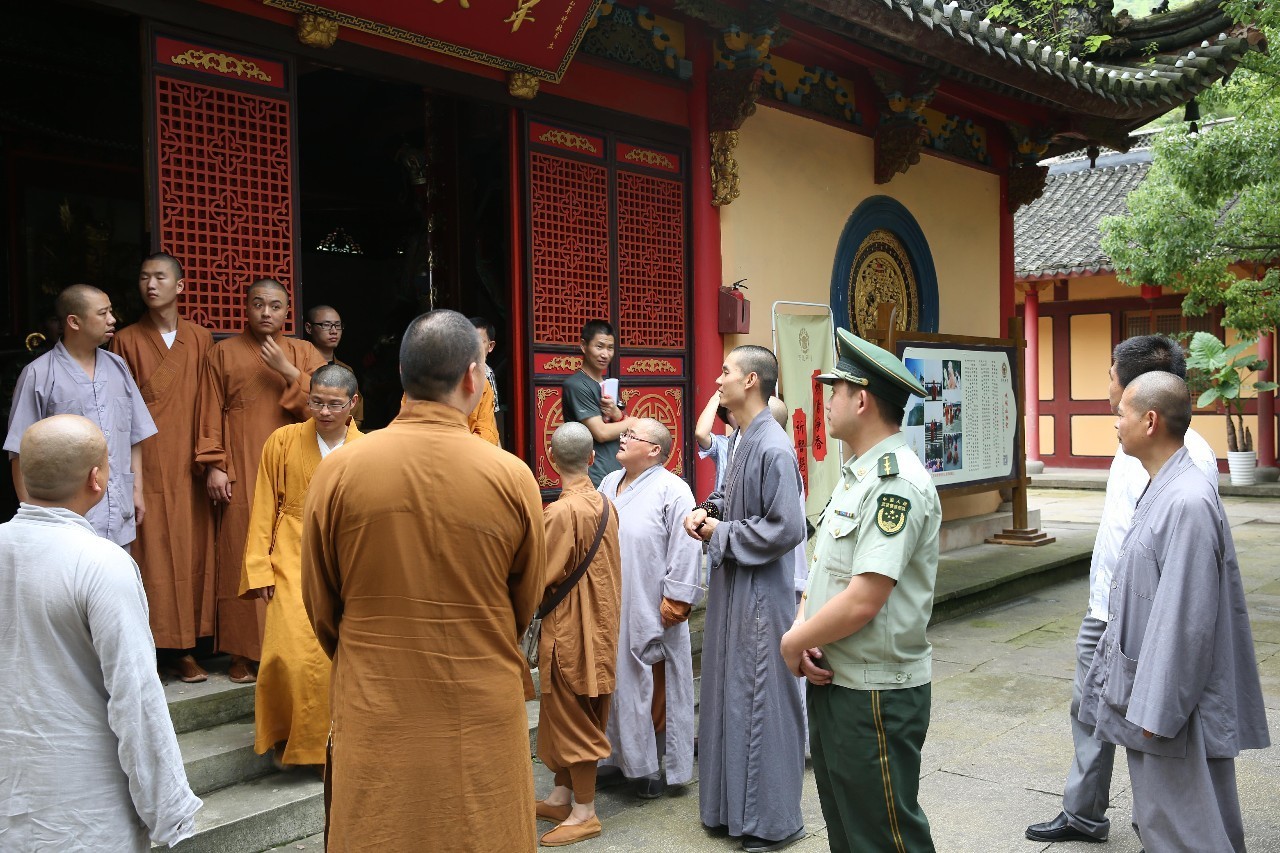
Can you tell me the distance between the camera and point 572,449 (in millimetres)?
4285

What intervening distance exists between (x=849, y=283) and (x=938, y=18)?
86.9 inches

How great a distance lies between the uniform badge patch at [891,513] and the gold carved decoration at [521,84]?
4181mm

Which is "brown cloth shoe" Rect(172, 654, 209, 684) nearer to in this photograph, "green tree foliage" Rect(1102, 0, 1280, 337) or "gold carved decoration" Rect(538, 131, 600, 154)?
"gold carved decoration" Rect(538, 131, 600, 154)

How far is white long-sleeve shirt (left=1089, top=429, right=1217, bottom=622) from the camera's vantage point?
385 cm

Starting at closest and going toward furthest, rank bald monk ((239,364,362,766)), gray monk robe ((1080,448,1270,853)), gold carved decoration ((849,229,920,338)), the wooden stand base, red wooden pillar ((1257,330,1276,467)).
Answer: gray monk robe ((1080,448,1270,853)), bald monk ((239,364,362,766)), gold carved decoration ((849,229,920,338)), the wooden stand base, red wooden pillar ((1257,330,1276,467))

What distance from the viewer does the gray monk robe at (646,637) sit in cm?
449

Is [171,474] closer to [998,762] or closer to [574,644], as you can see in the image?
[574,644]

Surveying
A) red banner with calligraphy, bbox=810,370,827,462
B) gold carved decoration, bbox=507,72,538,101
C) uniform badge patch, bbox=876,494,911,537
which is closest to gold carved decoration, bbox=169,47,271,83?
gold carved decoration, bbox=507,72,538,101

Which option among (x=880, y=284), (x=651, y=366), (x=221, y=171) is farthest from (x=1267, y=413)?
(x=221, y=171)

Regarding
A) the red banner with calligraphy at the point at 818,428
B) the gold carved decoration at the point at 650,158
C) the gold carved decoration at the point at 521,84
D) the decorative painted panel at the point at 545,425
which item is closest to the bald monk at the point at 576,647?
the decorative painted panel at the point at 545,425

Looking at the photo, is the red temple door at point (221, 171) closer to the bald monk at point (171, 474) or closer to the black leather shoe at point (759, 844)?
the bald monk at point (171, 474)

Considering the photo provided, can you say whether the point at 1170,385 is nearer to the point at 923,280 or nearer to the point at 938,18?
the point at 938,18

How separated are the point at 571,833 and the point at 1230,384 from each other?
1623cm

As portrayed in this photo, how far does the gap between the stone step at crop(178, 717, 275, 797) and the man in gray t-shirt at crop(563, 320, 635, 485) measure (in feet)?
8.05
